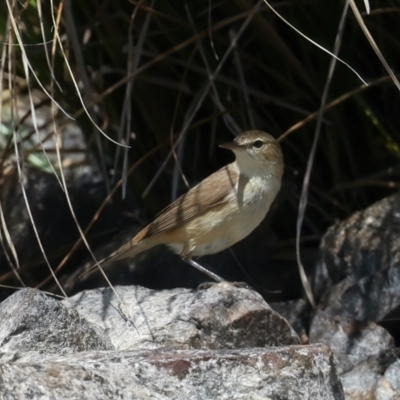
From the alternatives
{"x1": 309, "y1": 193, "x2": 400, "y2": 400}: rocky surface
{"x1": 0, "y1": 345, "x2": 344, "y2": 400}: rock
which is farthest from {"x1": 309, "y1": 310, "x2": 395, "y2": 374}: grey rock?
{"x1": 0, "y1": 345, "x2": 344, "y2": 400}: rock

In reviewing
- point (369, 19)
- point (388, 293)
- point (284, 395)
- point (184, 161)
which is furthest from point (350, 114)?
point (284, 395)

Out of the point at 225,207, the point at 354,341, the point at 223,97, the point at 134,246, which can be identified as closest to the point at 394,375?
the point at 354,341

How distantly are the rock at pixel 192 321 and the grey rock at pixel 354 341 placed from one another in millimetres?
413

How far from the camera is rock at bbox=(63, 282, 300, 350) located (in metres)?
3.65

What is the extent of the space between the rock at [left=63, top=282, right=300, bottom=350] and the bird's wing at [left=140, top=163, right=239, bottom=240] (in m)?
0.72

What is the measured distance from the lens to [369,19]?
16.4 feet

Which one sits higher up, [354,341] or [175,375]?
[175,375]

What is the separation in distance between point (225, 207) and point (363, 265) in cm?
78

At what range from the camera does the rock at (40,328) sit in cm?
308

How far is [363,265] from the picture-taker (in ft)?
15.3

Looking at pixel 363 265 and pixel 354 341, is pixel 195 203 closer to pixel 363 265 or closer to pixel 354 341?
pixel 363 265

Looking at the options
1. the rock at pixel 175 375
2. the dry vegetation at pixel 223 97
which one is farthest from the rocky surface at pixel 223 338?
the dry vegetation at pixel 223 97

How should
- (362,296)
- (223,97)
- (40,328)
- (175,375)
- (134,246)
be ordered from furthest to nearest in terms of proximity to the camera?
(223,97) → (134,246) → (362,296) → (40,328) → (175,375)

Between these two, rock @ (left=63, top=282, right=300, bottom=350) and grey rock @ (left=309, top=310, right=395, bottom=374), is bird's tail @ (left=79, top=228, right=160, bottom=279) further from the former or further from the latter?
grey rock @ (left=309, top=310, right=395, bottom=374)
